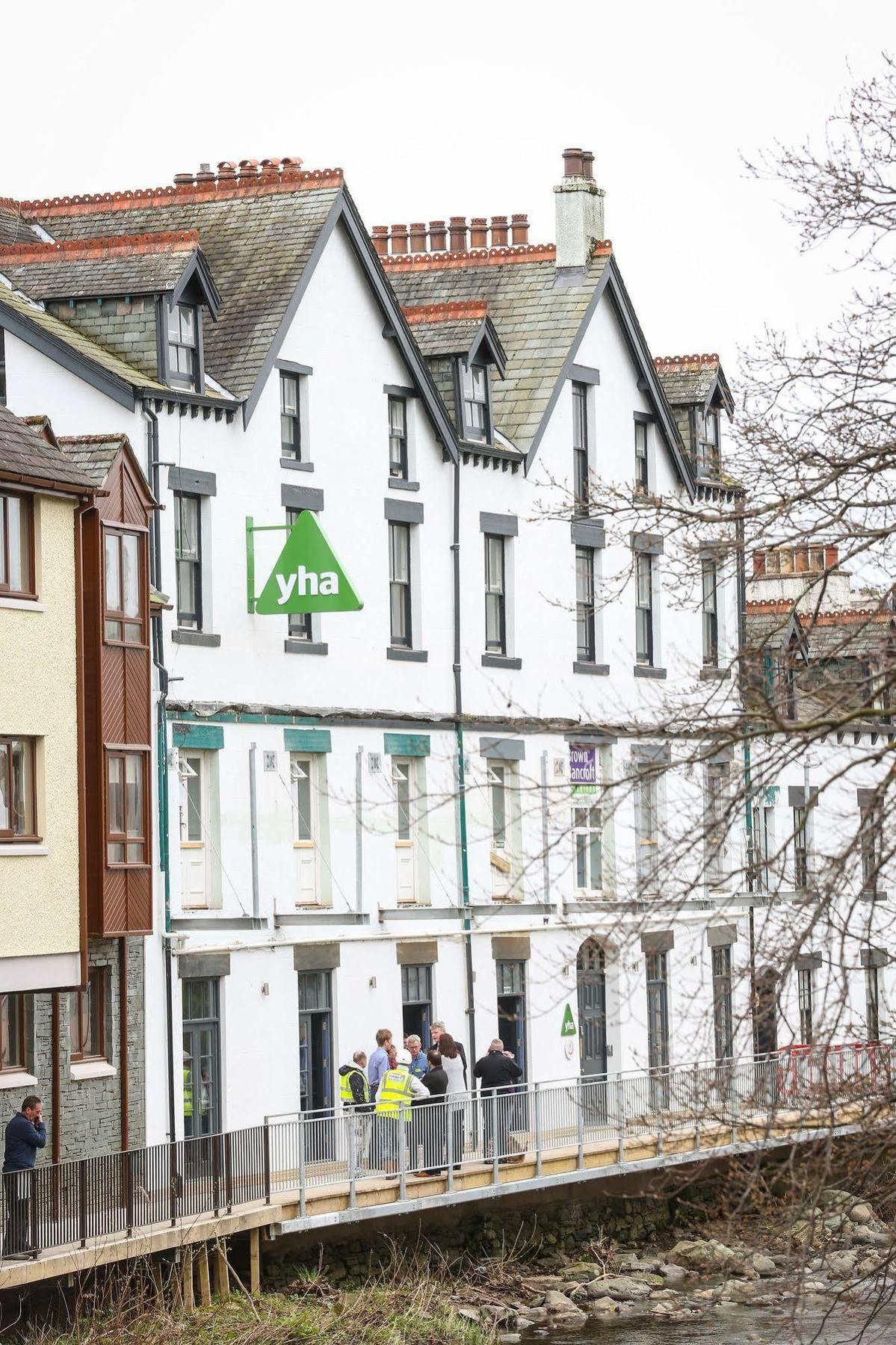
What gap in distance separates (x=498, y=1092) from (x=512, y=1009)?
248 inches

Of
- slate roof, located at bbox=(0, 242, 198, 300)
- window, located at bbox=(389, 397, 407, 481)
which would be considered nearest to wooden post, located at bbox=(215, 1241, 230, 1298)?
slate roof, located at bbox=(0, 242, 198, 300)

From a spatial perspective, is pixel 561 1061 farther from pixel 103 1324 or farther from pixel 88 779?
pixel 103 1324

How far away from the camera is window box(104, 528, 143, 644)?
3341 cm

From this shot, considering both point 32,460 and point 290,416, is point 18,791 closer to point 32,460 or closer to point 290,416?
point 32,460

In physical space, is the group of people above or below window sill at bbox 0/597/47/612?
below

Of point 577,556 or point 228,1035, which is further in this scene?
point 577,556

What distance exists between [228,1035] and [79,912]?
19.6 feet

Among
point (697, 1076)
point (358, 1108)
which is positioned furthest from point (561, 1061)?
point (697, 1076)

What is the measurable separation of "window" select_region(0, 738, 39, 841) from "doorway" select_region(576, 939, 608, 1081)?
16065 millimetres

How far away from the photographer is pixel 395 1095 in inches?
Answer: 1363

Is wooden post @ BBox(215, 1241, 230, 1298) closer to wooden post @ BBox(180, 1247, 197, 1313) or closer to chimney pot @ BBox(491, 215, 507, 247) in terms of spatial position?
wooden post @ BBox(180, 1247, 197, 1313)

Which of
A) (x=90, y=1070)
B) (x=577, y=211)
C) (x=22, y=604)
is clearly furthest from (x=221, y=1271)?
(x=577, y=211)

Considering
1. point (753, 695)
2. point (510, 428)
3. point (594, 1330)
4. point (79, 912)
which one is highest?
point (510, 428)

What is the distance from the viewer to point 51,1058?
32938 millimetres
